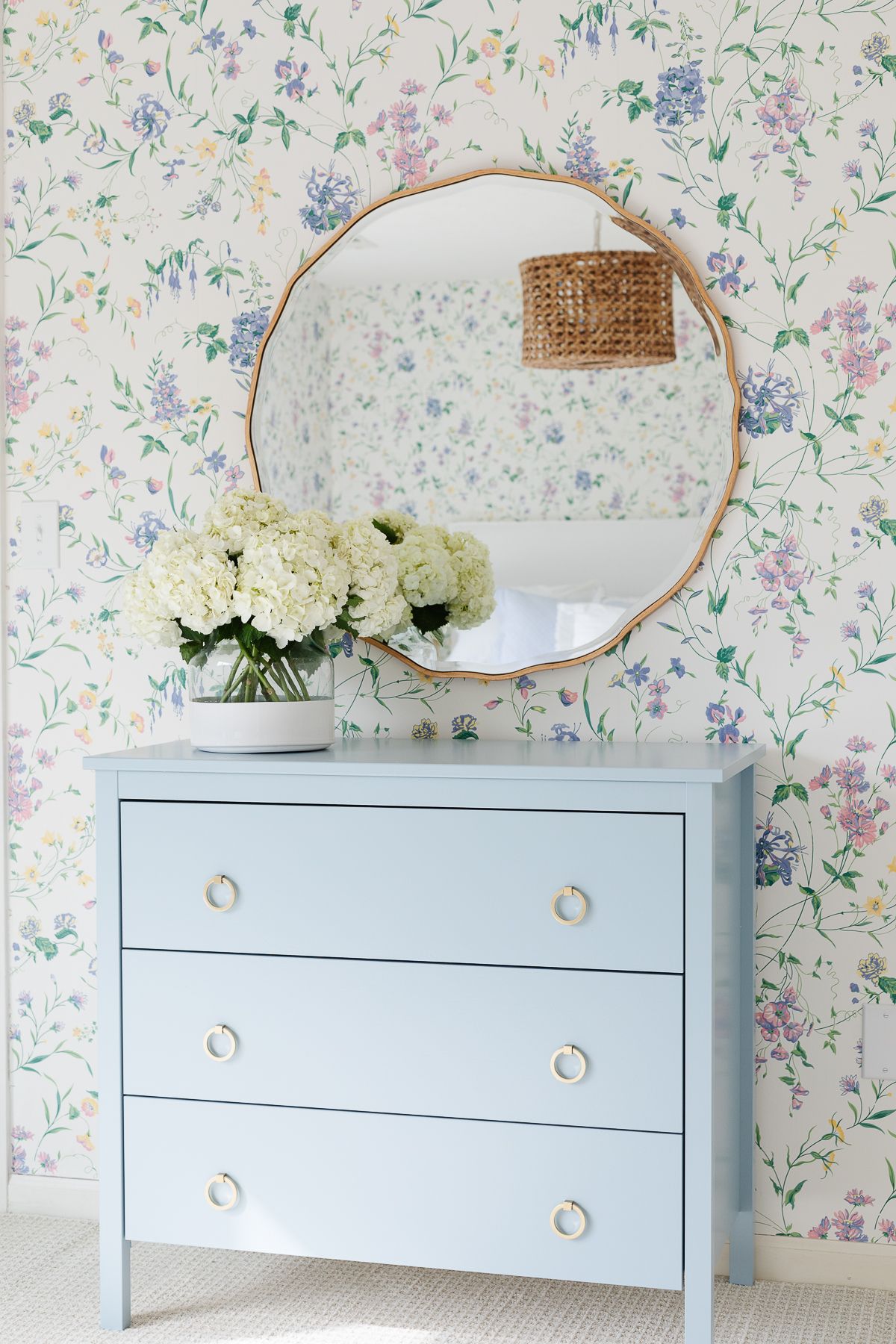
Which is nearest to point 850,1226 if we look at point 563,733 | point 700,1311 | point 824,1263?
point 824,1263

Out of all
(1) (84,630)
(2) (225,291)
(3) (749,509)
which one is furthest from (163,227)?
(3) (749,509)

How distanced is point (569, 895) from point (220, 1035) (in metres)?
0.56

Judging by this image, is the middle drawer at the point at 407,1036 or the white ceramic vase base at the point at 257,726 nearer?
the middle drawer at the point at 407,1036

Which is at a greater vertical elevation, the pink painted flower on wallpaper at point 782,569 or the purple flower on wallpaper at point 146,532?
the purple flower on wallpaper at point 146,532

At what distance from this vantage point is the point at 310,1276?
212 centimetres

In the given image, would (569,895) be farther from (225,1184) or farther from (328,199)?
(328,199)

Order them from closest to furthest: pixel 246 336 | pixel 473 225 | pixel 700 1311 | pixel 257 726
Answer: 1. pixel 700 1311
2. pixel 257 726
3. pixel 473 225
4. pixel 246 336

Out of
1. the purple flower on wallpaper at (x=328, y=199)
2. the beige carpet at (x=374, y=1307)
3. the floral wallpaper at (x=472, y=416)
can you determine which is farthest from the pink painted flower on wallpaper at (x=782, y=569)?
the beige carpet at (x=374, y=1307)

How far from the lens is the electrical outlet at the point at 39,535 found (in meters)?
2.38

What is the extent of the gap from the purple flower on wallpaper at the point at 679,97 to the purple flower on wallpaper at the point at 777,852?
1132mm

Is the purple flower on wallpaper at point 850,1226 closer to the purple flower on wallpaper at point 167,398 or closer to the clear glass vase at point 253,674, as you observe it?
the clear glass vase at point 253,674

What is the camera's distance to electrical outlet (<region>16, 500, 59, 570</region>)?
2.38 metres

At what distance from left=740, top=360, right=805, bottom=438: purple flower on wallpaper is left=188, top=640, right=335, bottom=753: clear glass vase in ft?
2.58

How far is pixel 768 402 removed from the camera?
6.77 feet
